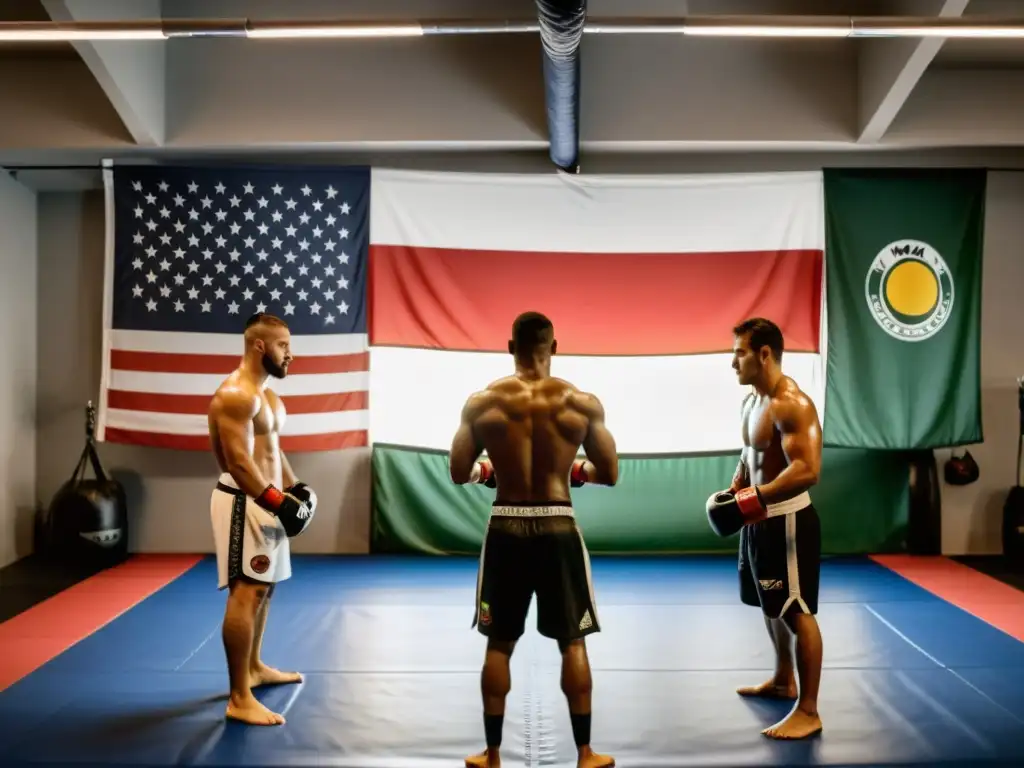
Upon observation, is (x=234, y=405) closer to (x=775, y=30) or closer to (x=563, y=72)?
(x=563, y=72)

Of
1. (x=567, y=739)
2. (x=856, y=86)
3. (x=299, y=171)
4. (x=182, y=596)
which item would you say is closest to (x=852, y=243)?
(x=856, y=86)

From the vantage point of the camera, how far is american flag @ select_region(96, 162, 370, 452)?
6.30 meters

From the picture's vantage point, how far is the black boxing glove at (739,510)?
322cm

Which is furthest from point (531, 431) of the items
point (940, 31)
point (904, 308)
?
point (904, 308)

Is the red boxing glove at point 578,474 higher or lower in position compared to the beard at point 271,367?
lower

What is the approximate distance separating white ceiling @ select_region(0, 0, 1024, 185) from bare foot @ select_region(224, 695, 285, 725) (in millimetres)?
3817

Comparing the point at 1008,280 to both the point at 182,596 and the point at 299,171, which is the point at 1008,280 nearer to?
the point at 299,171

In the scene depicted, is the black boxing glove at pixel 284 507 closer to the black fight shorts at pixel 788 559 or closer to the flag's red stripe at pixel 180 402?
the black fight shorts at pixel 788 559

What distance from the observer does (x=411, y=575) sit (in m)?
5.90

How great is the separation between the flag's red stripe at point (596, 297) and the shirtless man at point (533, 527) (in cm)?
341

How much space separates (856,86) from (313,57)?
11.9 feet

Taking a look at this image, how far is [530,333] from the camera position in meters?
2.98

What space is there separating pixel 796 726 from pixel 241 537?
2.16 meters

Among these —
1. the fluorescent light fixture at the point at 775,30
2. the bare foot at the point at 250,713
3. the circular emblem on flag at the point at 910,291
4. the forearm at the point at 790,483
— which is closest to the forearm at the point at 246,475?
the bare foot at the point at 250,713
